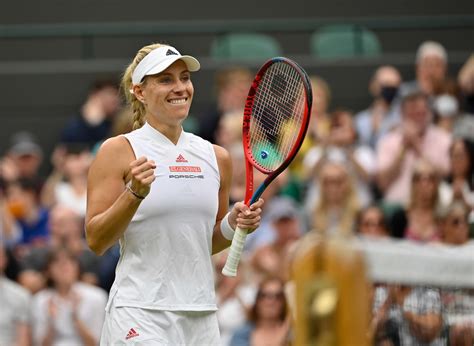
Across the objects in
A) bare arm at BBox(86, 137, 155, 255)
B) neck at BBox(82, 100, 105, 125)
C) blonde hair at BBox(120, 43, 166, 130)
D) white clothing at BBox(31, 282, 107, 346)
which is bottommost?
white clothing at BBox(31, 282, 107, 346)

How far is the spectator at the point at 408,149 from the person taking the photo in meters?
10.5

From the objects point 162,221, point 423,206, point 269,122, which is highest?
point 269,122

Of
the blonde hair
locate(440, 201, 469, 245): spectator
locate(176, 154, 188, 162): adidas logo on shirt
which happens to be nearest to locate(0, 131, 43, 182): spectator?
locate(440, 201, 469, 245): spectator

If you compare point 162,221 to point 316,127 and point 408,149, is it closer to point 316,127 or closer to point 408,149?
point 408,149

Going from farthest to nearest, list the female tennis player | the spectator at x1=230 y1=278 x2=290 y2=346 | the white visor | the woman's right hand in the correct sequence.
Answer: the spectator at x1=230 y1=278 x2=290 y2=346, the white visor, the female tennis player, the woman's right hand

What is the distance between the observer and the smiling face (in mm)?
5406

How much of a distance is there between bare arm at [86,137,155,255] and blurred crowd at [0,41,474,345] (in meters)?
3.26

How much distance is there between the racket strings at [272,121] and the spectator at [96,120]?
6.08m

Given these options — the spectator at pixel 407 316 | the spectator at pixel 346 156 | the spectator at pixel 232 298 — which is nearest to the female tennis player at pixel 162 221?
the spectator at pixel 407 316

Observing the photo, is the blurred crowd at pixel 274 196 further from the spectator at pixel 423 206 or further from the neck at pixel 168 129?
the neck at pixel 168 129

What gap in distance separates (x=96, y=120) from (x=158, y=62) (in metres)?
6.76

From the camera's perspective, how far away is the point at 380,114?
1155 centimetres

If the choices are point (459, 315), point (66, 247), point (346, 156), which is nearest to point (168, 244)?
point (459, 315)

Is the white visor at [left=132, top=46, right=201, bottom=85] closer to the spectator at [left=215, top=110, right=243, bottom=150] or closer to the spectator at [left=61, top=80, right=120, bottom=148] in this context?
the spectator at [left=215, top=110, right=243, bottom=150]
